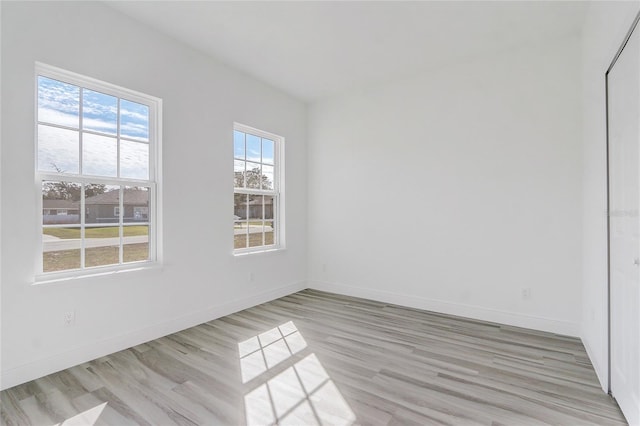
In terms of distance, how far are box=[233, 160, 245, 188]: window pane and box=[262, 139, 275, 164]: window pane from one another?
44 centimetres

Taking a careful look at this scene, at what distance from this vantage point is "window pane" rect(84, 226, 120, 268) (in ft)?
8.91

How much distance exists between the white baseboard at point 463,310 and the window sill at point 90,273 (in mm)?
2619

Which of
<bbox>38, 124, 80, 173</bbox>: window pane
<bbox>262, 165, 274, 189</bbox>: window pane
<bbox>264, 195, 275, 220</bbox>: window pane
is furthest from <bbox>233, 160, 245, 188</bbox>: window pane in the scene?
<bbox>38, 124, 80, 173</bbox>: window pane

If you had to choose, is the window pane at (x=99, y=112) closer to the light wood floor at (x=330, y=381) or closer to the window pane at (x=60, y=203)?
the window pane at (x=60, y=203)

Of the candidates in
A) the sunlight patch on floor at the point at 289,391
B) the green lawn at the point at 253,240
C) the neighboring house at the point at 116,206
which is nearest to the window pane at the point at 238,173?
the green lawn at the point at 253,240

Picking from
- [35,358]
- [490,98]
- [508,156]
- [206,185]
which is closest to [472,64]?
[490,98]

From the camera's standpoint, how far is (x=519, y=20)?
2932 millimetres

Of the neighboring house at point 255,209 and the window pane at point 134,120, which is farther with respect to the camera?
the neighboring house at point 255,209

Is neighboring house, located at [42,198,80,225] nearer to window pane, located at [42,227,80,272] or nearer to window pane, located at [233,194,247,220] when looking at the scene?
window pane, located at [42,227,80,272]

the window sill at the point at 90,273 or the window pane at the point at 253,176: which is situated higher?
the window pane at the point at 253,176

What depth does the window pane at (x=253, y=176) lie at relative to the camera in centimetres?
424

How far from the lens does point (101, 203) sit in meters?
2.80

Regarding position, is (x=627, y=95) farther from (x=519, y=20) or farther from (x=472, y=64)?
(x=472, y=64)

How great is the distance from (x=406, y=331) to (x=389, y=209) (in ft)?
5.40
